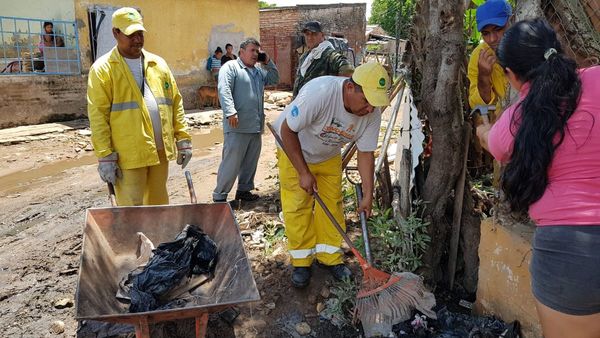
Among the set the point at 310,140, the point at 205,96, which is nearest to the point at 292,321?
the point at 310,140

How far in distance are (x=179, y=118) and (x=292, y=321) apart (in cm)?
187

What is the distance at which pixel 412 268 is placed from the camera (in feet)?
10.5

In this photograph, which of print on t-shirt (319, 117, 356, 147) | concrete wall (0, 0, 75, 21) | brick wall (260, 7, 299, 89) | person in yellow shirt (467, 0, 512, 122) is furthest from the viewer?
brick wall (260, 7, 299, 89)

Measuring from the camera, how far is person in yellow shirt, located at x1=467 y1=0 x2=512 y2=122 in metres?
2.78

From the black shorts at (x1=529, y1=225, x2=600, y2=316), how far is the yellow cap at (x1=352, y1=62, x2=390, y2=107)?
1.15m

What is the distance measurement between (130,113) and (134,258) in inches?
40.8

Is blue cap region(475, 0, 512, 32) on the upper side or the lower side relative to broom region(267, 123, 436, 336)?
upper

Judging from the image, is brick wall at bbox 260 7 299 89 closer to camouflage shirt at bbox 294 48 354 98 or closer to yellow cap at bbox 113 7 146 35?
camouflage shirt at bbox 294 48 354 98

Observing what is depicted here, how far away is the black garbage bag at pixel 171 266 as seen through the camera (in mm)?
2543

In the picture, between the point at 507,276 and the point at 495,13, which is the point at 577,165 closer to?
the point at 507,276

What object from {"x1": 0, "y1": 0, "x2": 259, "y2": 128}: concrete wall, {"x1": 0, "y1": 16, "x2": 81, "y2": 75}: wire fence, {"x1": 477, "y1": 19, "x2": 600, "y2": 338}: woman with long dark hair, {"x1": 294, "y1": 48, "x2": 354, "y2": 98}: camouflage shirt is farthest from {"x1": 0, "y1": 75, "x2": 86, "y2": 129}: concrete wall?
{"x1": 477, "y1": 19, "x2": 600, "y2": 338}: woman with long dark hair

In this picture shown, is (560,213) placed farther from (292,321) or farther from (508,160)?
(292,321)

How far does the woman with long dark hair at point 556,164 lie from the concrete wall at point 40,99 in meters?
9.41

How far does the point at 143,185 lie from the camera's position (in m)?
3.54
